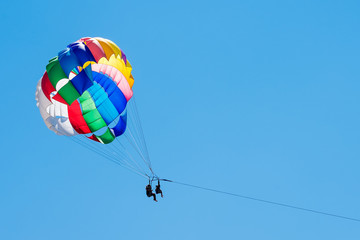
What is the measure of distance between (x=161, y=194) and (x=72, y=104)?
4866mm

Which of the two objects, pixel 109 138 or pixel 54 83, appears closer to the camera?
pixel 54 83

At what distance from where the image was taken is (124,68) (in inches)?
957

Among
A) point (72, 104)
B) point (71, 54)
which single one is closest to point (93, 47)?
point (71, 54)

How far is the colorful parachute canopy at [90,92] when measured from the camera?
22.4m

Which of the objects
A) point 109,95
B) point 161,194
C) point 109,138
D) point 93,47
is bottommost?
point 161,194

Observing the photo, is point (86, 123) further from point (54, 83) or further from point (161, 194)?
point (161, 194)

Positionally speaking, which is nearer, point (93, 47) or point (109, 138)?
point (93, 47)

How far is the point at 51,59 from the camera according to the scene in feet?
74.7

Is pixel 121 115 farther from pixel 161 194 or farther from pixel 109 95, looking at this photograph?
pixel 161 194

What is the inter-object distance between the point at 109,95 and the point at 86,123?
1.38 meters

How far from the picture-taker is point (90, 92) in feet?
78.6

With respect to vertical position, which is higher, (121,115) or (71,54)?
(71,54)

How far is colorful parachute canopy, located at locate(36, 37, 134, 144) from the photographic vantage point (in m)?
22.4

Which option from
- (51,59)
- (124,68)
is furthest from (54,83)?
(124,68)
